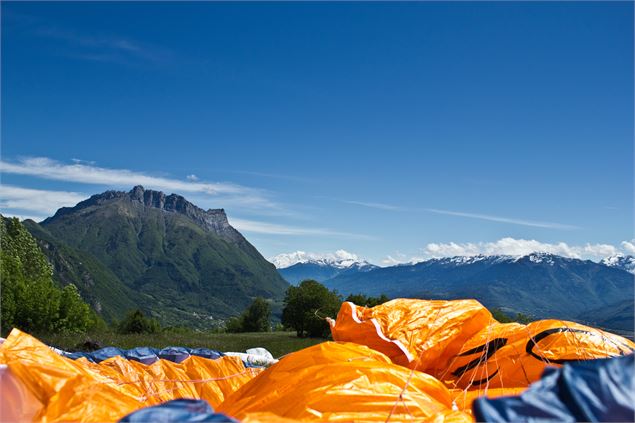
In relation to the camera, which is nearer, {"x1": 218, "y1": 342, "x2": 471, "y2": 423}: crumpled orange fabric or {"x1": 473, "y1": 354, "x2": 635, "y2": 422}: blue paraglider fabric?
{"x1": 473, "y1": 354, "x2": 635, "y2": 422}: blue paraglider fabric

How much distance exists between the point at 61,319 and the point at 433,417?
37951mm

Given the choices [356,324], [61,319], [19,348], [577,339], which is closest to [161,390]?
[19,348]

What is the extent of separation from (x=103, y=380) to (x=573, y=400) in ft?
21.0

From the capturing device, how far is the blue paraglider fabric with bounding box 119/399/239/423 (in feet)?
11.3

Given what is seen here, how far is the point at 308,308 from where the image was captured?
157 feet

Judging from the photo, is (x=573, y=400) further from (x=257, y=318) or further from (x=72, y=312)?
(x=257, y=318)

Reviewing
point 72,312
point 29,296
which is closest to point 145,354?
point 29,296

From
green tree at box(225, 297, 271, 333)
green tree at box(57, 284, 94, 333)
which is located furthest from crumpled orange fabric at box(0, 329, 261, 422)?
green tree at box(225, 297, 271, 333)

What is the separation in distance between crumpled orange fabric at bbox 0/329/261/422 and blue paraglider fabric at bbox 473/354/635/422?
145 inches

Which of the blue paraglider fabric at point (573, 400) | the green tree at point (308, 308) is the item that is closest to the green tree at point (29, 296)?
the green tree at point (308, 308)

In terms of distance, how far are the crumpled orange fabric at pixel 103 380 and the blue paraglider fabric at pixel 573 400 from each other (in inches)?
145

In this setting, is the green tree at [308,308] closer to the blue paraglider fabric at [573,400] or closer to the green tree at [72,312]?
the green tree at [72,312]

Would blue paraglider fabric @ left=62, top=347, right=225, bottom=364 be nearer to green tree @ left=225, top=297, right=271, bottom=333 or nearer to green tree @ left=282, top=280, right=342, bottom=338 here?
green tree @ left=282, top=280, right=342, bottom=338

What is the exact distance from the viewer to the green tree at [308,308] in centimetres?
4400
